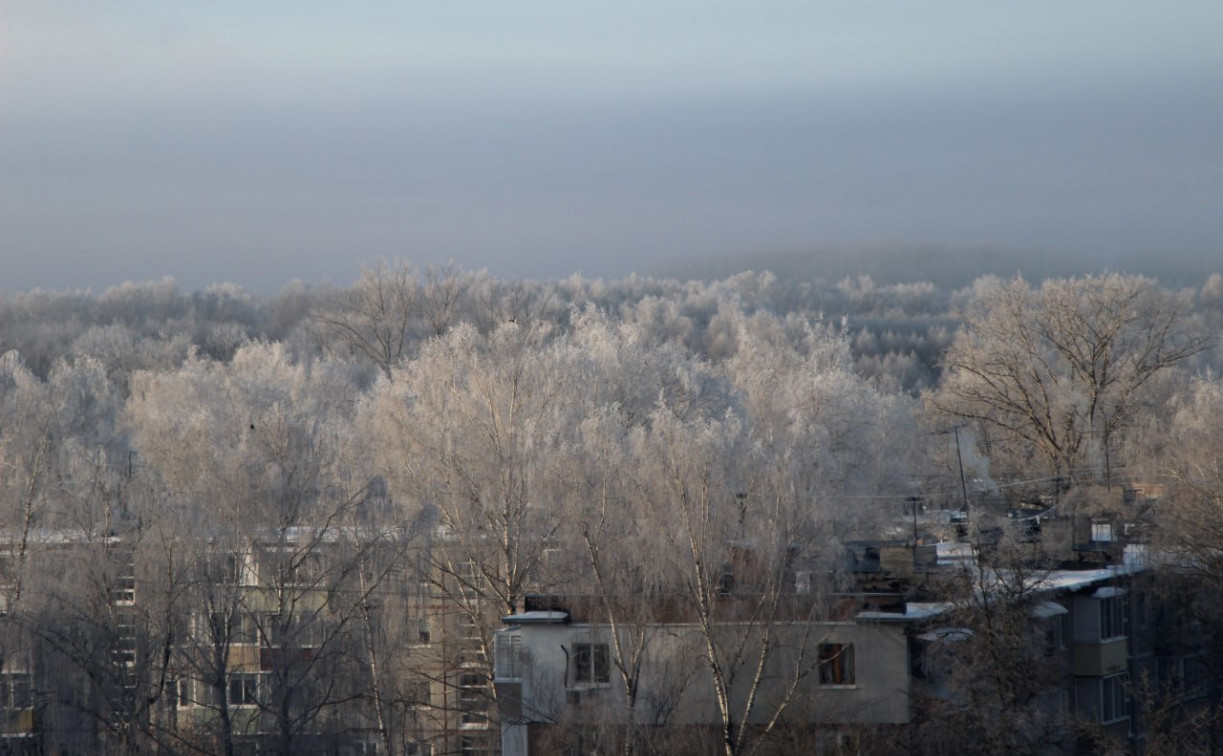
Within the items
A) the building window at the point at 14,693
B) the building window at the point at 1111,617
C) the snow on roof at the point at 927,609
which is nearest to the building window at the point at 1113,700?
the building window at the point at 1111,617

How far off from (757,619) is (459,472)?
9.48 meters

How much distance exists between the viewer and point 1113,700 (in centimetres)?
2702

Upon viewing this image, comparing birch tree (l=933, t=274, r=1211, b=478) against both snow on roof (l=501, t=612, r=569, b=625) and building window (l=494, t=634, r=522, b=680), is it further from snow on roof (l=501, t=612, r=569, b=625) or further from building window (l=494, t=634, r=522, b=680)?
building window (l=494, t=634, r=522, b=680)

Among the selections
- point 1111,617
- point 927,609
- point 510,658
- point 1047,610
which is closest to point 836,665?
point 927,609

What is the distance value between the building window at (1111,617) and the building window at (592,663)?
9126 mm

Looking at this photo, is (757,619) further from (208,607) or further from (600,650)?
(208,607)

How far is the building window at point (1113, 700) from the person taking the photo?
2664 cm

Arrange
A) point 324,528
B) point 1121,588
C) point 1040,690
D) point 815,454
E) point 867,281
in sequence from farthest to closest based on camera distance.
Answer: point 867,281 < point 815,454 < point 324,528 < point 1121,588 < point 1040,690

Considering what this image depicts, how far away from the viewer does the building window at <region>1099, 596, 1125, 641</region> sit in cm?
2675

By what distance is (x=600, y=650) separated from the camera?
24656 mm

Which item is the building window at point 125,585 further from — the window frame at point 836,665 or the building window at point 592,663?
the window frame at point 836,665

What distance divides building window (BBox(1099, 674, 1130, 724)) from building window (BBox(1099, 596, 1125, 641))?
2.50ft

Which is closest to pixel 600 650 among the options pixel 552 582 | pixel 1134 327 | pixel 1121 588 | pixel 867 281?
pixel 552 582

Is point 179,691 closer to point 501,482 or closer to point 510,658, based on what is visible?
point 501,482
